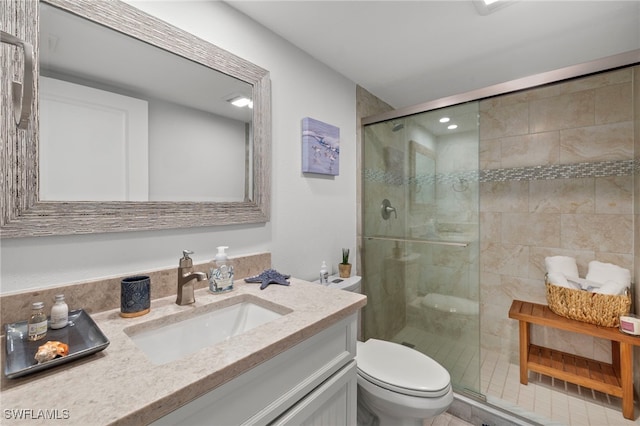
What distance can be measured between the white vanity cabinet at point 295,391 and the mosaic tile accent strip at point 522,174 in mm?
1225

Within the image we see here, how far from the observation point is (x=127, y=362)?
2.11ft

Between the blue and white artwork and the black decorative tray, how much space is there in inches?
46.8

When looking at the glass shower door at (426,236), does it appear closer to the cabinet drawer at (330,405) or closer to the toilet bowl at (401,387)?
the toilet bowl at (401,387)

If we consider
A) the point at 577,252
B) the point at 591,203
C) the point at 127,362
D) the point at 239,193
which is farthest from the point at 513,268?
the point at 127,362

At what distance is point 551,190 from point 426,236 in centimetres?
108

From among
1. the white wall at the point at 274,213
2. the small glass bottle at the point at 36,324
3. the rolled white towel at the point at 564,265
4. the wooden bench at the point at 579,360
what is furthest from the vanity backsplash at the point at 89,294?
the rolled white towel at the point at 564,265

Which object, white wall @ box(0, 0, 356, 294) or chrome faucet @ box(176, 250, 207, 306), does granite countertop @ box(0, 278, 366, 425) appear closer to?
chrome faucet @ box(176, 250, 207, 306)

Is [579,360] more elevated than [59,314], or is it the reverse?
[59,314]

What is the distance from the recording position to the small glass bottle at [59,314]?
2.50 feet

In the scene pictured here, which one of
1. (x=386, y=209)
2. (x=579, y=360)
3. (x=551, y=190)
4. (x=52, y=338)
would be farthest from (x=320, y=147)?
(x=579, y=360)

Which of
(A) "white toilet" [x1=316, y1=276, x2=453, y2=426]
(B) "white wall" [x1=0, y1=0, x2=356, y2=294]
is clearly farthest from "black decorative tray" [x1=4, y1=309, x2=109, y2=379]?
(A) "white toilet" [x1=316, y1=276, x2=453, y2=426]

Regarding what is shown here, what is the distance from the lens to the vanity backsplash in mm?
774

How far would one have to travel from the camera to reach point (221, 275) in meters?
1.15

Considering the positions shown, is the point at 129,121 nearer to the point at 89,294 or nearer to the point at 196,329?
the point at 89,294
